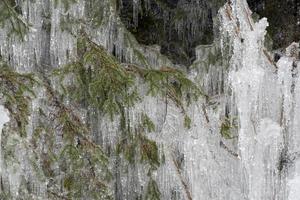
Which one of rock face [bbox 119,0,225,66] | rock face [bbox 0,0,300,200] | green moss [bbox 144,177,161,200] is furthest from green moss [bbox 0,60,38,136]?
rock face [bbox 119,0,225,66]

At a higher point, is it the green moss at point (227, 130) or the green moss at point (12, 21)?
the green moss at point (12, 21)

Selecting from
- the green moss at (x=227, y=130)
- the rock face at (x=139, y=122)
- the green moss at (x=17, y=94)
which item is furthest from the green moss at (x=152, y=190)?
the green moss at (x=17, y=94)

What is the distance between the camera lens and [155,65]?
4.69 metres

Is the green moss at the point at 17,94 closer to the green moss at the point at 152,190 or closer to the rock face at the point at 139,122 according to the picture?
the rock face at the point at 139,122

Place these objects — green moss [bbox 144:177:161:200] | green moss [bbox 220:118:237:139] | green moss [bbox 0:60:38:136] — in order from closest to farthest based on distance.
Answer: green moss [bbox 0:60:38:136], green moss [bbox 144:177:161:200], green moss [bbox 220:118:237:139]

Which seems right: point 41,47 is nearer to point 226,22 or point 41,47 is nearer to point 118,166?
point 118,166

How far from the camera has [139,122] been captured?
375 cm

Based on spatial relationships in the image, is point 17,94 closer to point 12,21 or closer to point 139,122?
point 12,21

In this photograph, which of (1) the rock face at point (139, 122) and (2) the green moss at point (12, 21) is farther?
(2) the green moss at point (12, 21)

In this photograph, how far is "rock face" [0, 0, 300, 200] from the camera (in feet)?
11.6

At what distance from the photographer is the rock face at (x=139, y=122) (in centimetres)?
355

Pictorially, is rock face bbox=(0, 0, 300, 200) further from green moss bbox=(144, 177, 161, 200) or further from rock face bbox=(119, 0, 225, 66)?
rock face bbox=(119, 0, 225, 66)

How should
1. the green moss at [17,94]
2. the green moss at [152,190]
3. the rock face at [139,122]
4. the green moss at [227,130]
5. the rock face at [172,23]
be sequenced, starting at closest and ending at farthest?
the green moss at [17,94] → the rock face at [139,122] → the green moss at [152,190] → the green moss at [227,130] → the rock face at [172,23]

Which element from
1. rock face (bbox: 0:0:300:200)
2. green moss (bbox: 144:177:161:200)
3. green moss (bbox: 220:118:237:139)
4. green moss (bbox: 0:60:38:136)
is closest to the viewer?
green moss (bbox: 0:60:38:136)
